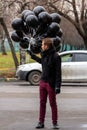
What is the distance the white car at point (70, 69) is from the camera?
20859 millimetres

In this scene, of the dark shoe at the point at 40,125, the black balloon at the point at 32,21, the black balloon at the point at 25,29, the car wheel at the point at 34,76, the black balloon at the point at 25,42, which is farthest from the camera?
the car wheel at the point at 34,76

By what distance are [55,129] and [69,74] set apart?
11535mm

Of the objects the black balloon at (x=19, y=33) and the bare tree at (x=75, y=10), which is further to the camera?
the bare tree at (x=75, y=10)

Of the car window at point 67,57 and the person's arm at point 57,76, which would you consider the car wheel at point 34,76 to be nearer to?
the car window at point 67,57

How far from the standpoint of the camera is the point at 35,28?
11.0 meters

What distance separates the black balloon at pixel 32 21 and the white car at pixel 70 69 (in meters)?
9.86

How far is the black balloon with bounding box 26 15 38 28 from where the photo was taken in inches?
419

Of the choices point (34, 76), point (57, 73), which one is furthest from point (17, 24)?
point (34, 76)

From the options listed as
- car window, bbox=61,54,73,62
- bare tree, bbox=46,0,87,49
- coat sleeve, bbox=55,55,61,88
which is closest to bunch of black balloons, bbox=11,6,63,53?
coat sleeve, bbox=55,55,61,88

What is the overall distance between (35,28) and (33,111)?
2.40 m

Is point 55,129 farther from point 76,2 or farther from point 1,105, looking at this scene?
point 76,2

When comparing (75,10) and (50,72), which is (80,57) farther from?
(50,72)

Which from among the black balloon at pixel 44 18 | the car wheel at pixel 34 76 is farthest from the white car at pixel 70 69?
the black balloon at pixel 44 18

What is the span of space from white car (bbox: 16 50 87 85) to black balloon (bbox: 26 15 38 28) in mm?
9865
